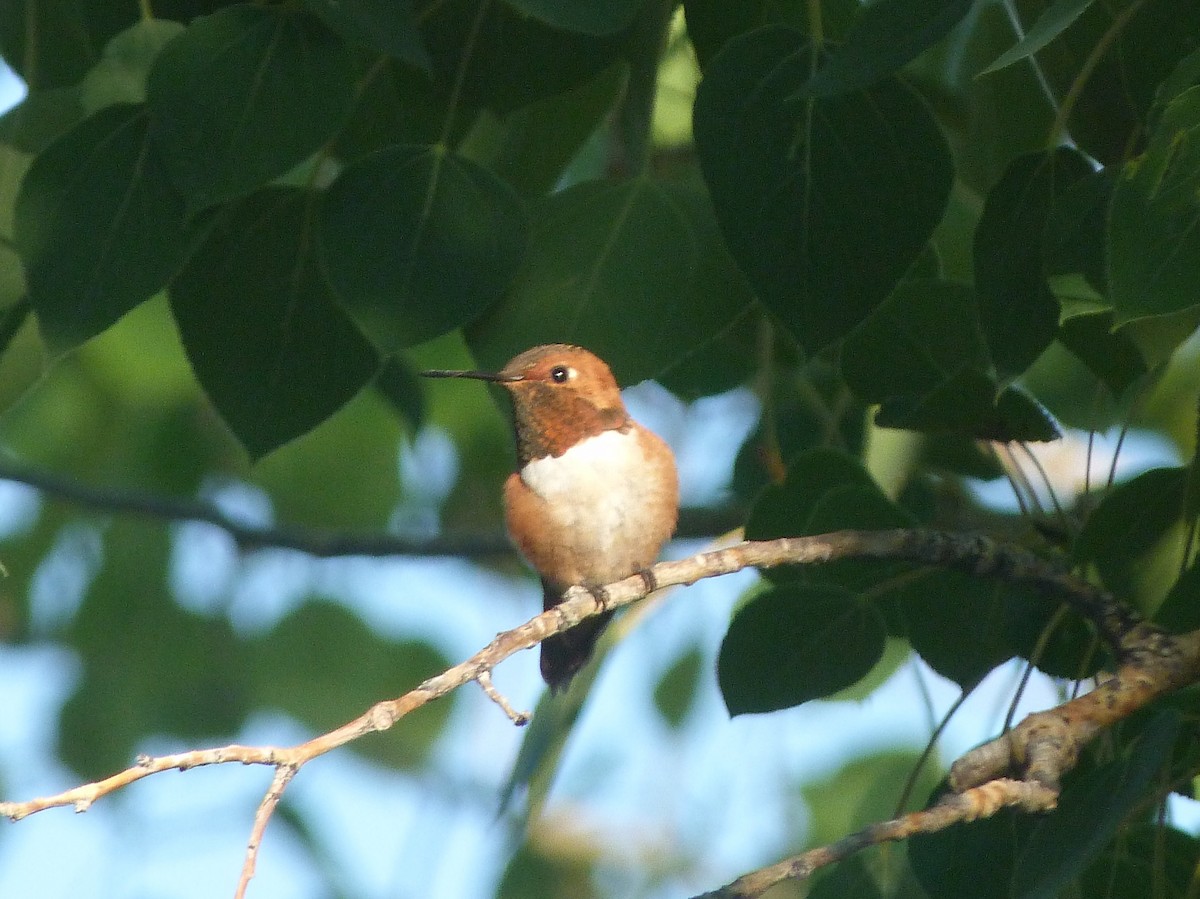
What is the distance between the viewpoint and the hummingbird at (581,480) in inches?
122

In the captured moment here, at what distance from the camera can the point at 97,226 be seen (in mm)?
2127

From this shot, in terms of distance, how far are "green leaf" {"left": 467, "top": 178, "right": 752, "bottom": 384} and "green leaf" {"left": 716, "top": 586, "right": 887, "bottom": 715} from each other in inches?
15.2

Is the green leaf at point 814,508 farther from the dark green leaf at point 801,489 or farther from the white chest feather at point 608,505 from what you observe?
the white chest feather at point 608,505

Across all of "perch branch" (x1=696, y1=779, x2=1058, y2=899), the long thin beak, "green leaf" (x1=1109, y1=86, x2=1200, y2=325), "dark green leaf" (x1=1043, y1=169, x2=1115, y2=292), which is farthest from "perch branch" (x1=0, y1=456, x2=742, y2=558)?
"green leaf" (x1=1109, y1=86, x2=1200, y2=325)

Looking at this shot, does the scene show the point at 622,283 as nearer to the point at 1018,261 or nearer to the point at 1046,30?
the point at 1018,261

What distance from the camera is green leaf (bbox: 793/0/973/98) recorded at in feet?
5.48

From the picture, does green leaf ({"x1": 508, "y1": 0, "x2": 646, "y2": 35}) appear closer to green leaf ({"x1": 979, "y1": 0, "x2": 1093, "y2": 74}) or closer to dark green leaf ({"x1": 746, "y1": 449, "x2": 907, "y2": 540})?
green leaf ({"x1": 979, "y1": 0, "x2": 1093, "y2": 74})

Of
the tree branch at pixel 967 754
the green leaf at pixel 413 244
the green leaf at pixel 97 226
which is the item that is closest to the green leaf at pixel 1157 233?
the tree branch at pixel 967 754

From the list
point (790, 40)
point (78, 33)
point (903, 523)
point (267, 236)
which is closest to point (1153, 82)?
point (790, 40)

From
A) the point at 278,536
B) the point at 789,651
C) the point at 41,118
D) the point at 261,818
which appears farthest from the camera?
the point at 278,536

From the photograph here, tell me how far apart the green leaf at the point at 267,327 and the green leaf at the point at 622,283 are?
0.24 metres

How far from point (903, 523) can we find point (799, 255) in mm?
528

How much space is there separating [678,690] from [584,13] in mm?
4299

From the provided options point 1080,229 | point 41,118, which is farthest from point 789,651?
point 41,118
